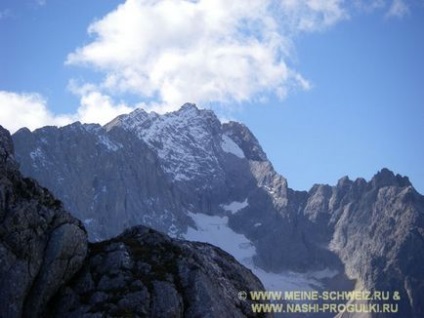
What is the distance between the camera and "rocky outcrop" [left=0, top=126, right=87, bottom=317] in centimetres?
2770

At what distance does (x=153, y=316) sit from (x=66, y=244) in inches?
195

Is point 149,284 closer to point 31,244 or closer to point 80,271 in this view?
point 80,271

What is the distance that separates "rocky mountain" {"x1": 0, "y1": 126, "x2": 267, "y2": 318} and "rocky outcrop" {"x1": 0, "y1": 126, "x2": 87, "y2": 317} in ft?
0.13

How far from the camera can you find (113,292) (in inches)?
1170

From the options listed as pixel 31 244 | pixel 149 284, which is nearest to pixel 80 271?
pixel 31 244

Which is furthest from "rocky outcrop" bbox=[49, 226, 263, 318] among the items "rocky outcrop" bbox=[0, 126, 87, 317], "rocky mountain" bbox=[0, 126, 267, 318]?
"rocky outcrop" bbox=[0, 126, 87, 317]

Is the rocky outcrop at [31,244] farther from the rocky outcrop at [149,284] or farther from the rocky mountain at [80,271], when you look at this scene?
the rocky outcrop at [149,284]

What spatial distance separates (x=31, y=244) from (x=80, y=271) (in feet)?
9.77

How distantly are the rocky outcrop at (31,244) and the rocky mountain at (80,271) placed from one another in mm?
40

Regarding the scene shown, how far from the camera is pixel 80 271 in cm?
3083

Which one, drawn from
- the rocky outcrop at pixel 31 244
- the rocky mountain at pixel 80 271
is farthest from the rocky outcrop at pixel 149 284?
the rocky outcrop at pixel 31 244

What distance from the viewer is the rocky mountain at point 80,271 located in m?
28.3

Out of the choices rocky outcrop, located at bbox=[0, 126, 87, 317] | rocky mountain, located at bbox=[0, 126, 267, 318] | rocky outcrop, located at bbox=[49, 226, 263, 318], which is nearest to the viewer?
rocky outcrop, located at bbox=[0, 126, 87, 317]

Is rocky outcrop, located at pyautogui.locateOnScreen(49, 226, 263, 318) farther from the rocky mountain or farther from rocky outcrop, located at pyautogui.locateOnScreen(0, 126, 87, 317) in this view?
rocky outcrop, located at pyautogui.locateOnScreen(0, 126, 87, 317)
